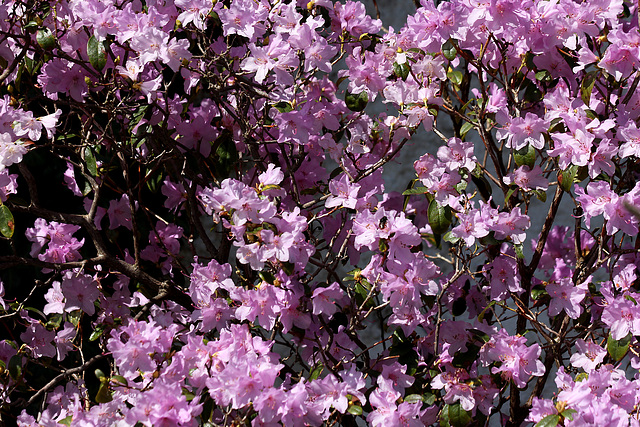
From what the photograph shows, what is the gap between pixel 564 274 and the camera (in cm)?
203

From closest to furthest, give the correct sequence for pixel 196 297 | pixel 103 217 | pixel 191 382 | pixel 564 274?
pixel 191 382 < pixel 196 297 < pixel 564 274 < pixel 103 217

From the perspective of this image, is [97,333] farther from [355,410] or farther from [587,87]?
[587,87]

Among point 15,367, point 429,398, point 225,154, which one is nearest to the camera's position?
point 429,398

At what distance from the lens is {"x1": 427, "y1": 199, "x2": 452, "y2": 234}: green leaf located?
168 cm

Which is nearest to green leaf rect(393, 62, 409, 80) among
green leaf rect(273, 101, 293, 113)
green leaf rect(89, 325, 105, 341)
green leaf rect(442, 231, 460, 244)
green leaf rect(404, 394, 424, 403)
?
green leaf rect(273, 101, 293, 113)

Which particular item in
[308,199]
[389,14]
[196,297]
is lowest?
[196,297]

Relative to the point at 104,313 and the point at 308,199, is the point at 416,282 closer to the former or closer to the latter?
the point at 308,199

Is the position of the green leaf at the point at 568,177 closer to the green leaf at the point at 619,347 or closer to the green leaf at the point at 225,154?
the green leaf at the point at 619,347

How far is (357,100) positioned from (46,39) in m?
0.73

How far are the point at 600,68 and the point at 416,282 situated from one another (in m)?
0.63

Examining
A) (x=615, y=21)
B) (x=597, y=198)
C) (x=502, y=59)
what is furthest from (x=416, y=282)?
(x=615, y=21)

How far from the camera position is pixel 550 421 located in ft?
5.00

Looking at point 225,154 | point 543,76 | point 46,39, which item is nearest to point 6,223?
point 46,39

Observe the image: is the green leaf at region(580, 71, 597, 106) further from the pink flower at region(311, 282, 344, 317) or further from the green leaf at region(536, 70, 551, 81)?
the pink flower at region(311, 282, 344, 317)
